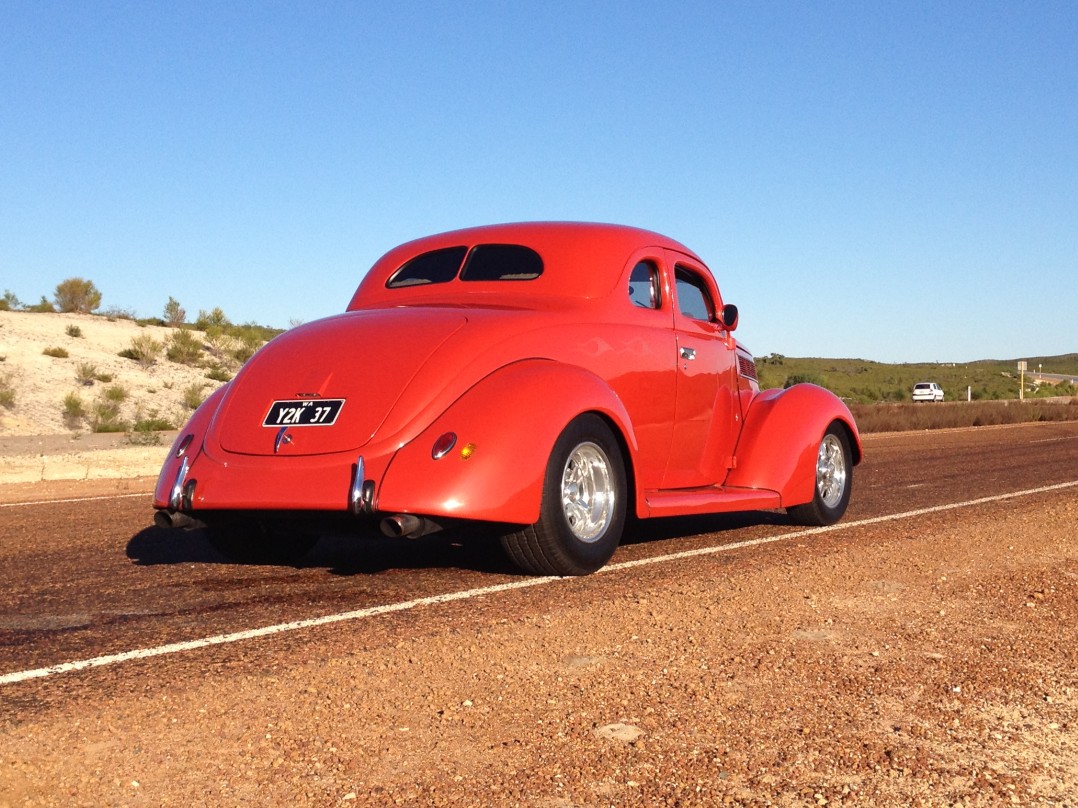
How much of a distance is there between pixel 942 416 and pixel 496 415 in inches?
1189

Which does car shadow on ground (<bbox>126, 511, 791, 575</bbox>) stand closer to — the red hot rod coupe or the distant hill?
the red hot rod coupe

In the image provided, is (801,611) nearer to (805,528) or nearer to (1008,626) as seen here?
(1008,626)

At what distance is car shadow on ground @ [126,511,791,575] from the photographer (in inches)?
268

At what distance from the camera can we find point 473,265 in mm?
7496

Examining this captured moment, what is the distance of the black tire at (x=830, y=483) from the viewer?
8.67 metres

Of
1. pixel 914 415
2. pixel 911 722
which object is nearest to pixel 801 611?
pixel 911 722

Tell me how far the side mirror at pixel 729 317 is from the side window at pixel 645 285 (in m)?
0.95

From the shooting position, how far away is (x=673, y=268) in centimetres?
798

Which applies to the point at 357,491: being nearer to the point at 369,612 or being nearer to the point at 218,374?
the point at 369,612

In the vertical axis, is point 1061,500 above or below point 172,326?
below

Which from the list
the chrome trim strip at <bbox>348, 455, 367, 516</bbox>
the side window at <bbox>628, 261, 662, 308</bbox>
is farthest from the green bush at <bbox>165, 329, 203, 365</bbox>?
the chrome trim strip at <bbox>348, 455, 367, 516</bbox>

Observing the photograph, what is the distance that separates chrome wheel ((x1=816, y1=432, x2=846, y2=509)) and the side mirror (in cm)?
111

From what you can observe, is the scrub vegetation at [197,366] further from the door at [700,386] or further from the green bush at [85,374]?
the door at [700,386]

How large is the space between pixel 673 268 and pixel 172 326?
127 feet
